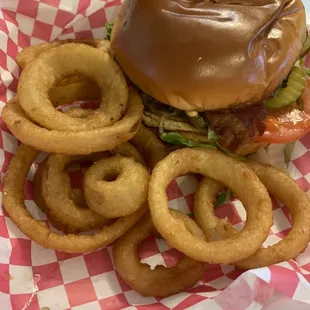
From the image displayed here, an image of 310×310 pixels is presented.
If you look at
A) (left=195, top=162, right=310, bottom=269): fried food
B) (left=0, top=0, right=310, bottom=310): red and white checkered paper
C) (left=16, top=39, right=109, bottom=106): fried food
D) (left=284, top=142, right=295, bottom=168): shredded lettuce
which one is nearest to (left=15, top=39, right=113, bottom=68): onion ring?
(left=16, top=39, right=109, bottom=106): fried food

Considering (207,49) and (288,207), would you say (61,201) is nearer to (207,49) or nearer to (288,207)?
(207,49)

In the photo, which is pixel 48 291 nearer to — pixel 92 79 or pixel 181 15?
pixel 92 79

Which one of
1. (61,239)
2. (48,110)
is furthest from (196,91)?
(61,239)

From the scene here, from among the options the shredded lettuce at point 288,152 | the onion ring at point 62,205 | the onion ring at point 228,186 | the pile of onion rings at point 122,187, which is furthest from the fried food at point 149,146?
the shredded lettuce at point 288,152

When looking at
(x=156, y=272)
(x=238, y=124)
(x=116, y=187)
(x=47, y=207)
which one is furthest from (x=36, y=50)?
(x=156, y=272)

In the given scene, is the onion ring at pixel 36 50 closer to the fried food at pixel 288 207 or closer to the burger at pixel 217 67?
the burger at pixel 217 67
